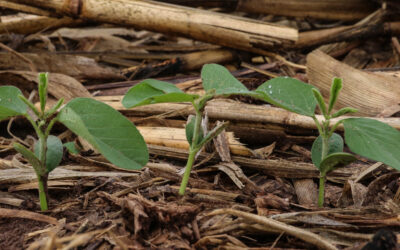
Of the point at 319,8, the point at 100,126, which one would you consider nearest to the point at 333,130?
the point at 100,126

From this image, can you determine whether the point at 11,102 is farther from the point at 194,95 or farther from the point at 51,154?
the point at 194,95

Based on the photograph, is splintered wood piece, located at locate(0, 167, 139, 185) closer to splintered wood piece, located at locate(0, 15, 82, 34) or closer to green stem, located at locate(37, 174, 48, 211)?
green stem, located at locate(37, 174, 48, 211)

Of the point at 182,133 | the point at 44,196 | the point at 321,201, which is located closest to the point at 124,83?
the point at 182,133

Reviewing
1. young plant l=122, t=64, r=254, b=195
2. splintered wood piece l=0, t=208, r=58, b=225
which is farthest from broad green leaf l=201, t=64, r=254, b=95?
splintered wood piece l=0, t=208, r=58, b=225

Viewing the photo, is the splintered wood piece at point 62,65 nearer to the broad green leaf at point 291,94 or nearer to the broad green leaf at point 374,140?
the broad green leaf at point 291,94

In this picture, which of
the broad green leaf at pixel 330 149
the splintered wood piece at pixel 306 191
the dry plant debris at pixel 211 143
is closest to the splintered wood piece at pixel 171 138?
the dry plant debris at pixel 211 143

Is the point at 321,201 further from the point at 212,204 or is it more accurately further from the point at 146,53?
the point at 146,53
